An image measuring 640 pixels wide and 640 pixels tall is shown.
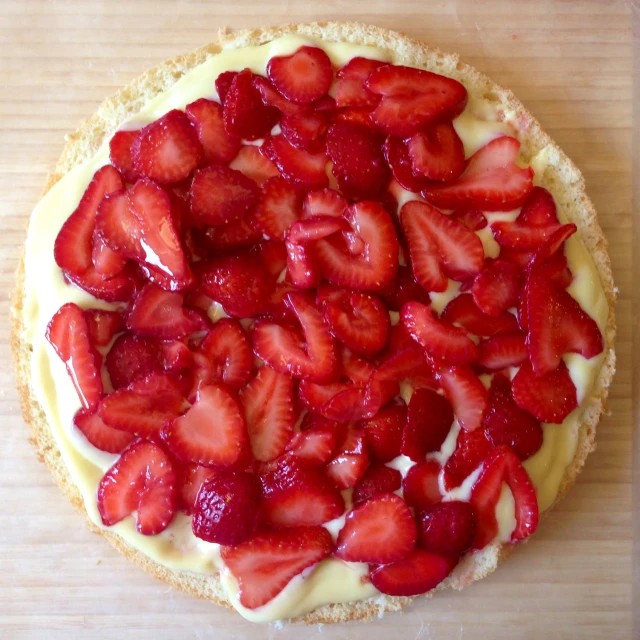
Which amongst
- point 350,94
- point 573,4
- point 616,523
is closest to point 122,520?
point 350,94

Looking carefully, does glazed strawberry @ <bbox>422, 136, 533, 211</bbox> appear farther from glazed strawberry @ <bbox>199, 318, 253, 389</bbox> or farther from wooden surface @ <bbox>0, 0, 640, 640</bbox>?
glazed strawberry @ <bbox>199, 318, 253, 389</bbox>

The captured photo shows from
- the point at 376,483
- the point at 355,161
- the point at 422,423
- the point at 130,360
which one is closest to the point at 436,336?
the point at 422,423

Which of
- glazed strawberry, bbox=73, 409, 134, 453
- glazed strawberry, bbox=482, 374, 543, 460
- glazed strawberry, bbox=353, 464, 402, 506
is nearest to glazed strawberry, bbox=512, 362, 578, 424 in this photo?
glazed strawberry, bbox=482, 374, 543, 460

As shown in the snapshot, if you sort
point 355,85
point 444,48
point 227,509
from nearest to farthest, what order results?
point 227,509 < point 355,85 < point 444,48

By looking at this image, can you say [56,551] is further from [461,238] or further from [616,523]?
[616,523]

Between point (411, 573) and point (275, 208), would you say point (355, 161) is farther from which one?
point (411, 573)
